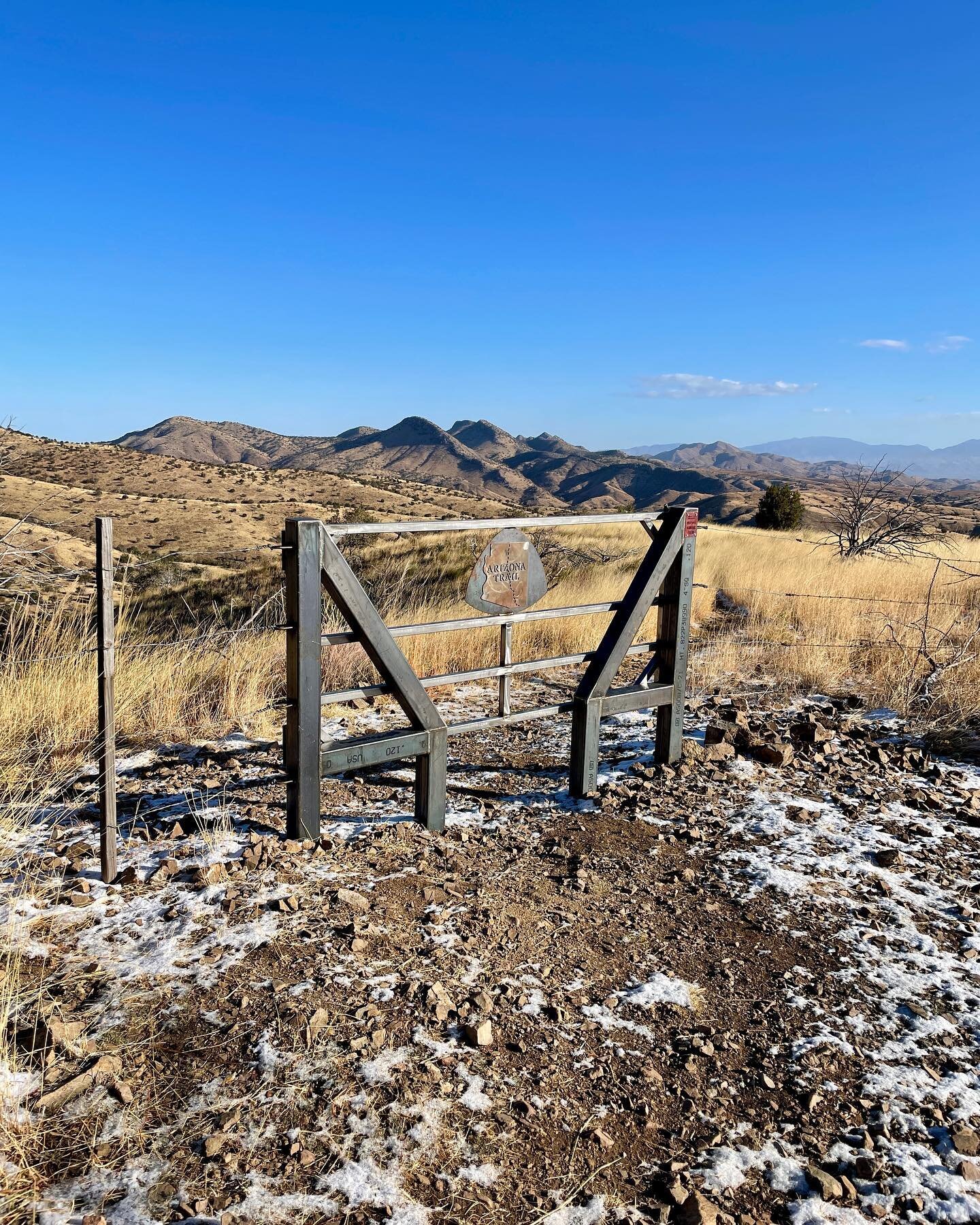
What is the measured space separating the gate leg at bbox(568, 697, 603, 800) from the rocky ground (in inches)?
4.2

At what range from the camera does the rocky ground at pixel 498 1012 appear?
7.36ft

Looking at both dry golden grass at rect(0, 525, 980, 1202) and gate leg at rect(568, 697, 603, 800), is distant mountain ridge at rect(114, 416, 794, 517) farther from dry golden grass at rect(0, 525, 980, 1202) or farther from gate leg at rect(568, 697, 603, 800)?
gate leg at rect(568, 697, 603, 800)

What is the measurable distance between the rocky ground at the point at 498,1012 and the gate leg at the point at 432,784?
115mm

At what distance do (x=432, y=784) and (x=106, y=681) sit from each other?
1719 mm

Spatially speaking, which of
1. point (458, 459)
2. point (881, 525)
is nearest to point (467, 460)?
point (458, 459)

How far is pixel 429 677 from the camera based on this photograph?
475 cm

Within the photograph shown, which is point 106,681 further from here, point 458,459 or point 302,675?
point 458,459

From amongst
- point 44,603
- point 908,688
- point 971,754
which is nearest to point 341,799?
point 971,754

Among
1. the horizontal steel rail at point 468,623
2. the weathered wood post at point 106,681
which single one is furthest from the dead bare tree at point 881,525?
the weathered wood post at point 106,681

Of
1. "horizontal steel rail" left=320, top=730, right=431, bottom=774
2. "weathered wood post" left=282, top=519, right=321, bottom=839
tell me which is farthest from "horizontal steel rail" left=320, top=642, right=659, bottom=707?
"horizontal steel rail" left=320, top=730, right=431, bottom=774

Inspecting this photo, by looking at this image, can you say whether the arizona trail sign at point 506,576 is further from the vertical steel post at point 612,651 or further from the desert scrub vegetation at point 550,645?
the vertical steel post at point 612,651

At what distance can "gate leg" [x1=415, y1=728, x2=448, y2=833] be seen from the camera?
4.48 m

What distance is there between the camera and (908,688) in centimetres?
725

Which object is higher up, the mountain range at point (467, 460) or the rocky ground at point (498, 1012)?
the mountain range at point (467, 460)
